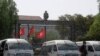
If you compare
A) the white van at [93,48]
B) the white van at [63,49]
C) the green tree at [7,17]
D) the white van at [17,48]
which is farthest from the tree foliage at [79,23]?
the white van at [17,48]

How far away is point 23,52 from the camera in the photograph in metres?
25.7

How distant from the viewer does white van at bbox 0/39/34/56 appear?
25656 mm

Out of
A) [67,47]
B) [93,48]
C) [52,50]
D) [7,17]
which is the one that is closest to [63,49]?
[67,47]

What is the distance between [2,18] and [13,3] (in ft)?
12.8

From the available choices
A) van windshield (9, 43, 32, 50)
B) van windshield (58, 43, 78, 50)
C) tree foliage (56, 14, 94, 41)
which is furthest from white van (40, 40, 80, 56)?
tree foliage (56, 14, 94, 41)

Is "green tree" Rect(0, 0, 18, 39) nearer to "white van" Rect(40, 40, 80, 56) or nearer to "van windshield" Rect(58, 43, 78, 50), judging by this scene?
"white van" Rect(40, 40, 80, 56)

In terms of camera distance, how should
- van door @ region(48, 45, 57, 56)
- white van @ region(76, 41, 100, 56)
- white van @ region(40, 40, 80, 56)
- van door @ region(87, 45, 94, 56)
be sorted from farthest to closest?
van door @ region(87, 45, 94, 56), white van @ region(76, 41, 100, 56), van door @ region(48, 45, 57, 56), white van @ region(40, 40, 80, 56)

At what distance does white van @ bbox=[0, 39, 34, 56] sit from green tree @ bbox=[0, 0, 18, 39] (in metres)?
20.5

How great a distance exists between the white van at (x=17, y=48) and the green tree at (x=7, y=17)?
20453 millimetres

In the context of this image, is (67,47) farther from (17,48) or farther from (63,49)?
(17,48)

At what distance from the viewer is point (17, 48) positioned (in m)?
26.0

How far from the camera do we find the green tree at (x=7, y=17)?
4722 cm

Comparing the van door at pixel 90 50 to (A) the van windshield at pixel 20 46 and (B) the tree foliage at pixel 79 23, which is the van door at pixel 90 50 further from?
(B) the tree foliage at pixel 79 23

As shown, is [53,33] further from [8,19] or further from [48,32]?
[8,19]
